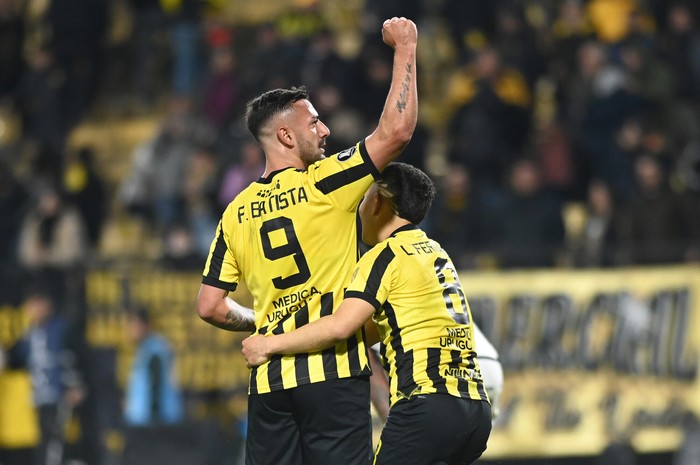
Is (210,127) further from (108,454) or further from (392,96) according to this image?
(392,96)

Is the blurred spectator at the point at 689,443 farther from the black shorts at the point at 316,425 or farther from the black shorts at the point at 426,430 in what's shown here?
the black shorts at the point at 316,425

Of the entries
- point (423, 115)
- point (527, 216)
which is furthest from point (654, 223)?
point (423, 115)

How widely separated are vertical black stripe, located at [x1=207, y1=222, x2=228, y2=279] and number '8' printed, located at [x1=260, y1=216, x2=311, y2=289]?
12.7 inches

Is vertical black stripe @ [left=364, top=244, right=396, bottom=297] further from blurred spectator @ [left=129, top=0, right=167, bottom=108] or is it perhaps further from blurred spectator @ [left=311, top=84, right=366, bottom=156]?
blurred spectator @ [left=129, top=0, right=167, bottom=108]

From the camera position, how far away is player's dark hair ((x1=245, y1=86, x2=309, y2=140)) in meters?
6.00

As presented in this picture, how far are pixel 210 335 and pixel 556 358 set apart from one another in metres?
3.35

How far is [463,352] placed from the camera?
5801mm

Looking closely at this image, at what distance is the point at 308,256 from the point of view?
5777 millimetres

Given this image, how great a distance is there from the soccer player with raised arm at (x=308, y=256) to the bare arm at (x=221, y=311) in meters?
0.21

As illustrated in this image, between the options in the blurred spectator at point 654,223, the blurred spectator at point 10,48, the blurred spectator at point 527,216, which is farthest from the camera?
the blurred spectator at point 10,48

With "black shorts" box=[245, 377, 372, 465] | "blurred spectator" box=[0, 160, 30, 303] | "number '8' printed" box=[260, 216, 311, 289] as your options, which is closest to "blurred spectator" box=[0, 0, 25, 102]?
"blurred spectator" box=[0, 160, 30, 303]

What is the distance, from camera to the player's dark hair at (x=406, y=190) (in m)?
5.93

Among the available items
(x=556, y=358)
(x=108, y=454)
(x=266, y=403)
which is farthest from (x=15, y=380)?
(x=266, y=403)

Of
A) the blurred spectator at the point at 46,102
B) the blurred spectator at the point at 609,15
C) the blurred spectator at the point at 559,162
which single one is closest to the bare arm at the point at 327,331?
the blurred spectator at the point at 559,162
